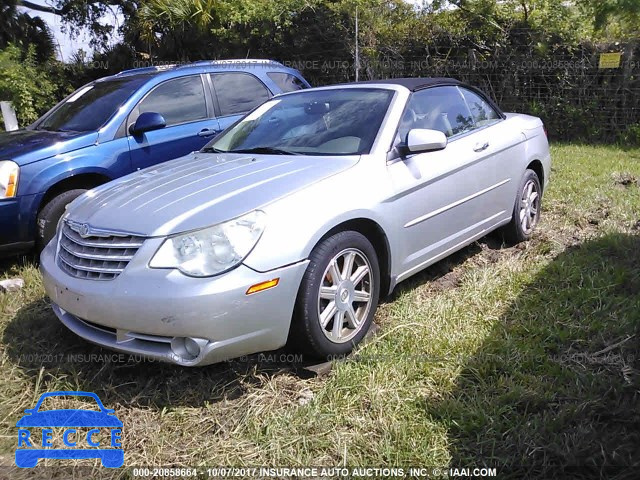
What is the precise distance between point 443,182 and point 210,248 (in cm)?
180

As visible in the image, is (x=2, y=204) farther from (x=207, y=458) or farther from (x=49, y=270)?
(x=207, y=458)

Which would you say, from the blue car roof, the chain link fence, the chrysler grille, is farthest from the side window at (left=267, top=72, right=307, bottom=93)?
A: the chain link fence

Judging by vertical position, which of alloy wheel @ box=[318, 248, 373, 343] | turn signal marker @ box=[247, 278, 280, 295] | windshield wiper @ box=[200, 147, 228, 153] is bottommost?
alloy wheel @ box=[318, 248, 373, 343]

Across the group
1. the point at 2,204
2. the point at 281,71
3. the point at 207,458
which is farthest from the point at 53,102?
the point at 207,458

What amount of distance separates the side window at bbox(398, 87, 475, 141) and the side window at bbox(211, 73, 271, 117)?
209 centimetres

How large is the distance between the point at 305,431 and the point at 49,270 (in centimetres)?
170

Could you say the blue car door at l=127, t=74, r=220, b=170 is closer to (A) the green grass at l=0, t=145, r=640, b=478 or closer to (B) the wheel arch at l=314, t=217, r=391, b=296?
(A) the green grass at l=0, t=145, r=640, b=478

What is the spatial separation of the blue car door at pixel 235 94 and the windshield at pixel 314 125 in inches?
59.0

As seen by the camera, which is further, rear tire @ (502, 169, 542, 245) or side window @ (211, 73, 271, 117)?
side window @ (211, 73, 271, 117)

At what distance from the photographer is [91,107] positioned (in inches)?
203

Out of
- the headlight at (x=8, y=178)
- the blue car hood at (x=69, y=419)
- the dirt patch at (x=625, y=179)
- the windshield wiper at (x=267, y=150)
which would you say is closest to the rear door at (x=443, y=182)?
the windshield wiper at (x=267, y=150)

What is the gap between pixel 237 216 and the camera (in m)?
2.65

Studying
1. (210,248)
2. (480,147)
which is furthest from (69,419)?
(480,147)

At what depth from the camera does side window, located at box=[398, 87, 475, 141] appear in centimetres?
376
